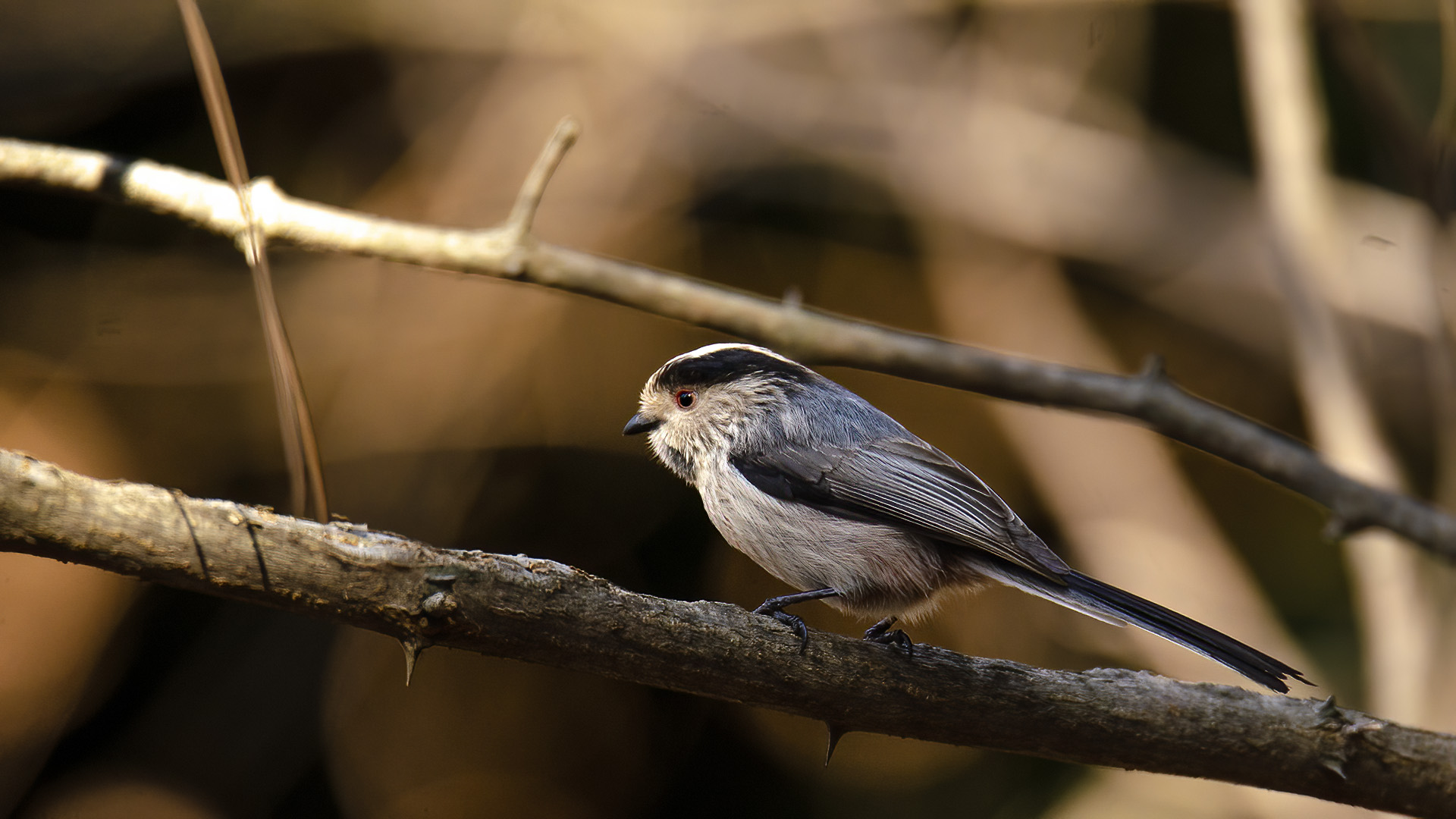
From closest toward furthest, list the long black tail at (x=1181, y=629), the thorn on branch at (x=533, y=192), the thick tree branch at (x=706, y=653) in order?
the thick tree branch at (x=706, y=653) → the long black tail at (x=1181, y=629) → the thorn on branch at (x=533, y=192)

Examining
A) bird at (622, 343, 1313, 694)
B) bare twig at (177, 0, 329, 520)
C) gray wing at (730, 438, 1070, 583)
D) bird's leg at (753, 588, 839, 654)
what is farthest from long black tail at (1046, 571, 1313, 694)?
bare twig at (177, 0, 329, 520)

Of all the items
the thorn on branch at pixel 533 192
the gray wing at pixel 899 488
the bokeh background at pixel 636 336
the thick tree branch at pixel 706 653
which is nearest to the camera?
the thick tree branch at pixel 706 653

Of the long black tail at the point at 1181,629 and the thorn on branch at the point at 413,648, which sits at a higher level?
the long black tail at the point at 1181,629

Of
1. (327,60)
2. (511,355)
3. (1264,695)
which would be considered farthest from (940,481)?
(327,60)

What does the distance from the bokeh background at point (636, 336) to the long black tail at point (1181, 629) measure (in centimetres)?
57

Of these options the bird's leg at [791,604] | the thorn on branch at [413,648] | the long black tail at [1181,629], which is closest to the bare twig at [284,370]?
the thorn on branch at [413,648]

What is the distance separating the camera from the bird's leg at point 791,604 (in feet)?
5.08

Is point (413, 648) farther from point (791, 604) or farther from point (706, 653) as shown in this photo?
point (791, 604)

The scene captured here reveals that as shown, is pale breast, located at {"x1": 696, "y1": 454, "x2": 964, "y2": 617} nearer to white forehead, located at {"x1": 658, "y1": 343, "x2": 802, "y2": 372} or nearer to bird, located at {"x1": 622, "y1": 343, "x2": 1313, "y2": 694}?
bird, located at {"x1": 622, "y1": 343, "x2": 1313, "y2": 694}

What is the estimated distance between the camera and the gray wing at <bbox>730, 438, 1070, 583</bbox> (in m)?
1.79

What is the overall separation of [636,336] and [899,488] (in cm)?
136

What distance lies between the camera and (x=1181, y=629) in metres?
1.55

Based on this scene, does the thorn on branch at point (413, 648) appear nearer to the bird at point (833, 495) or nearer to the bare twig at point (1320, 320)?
the bird at point (833, 495)

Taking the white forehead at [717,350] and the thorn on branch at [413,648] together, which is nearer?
the thorn on branch at [413,648]
